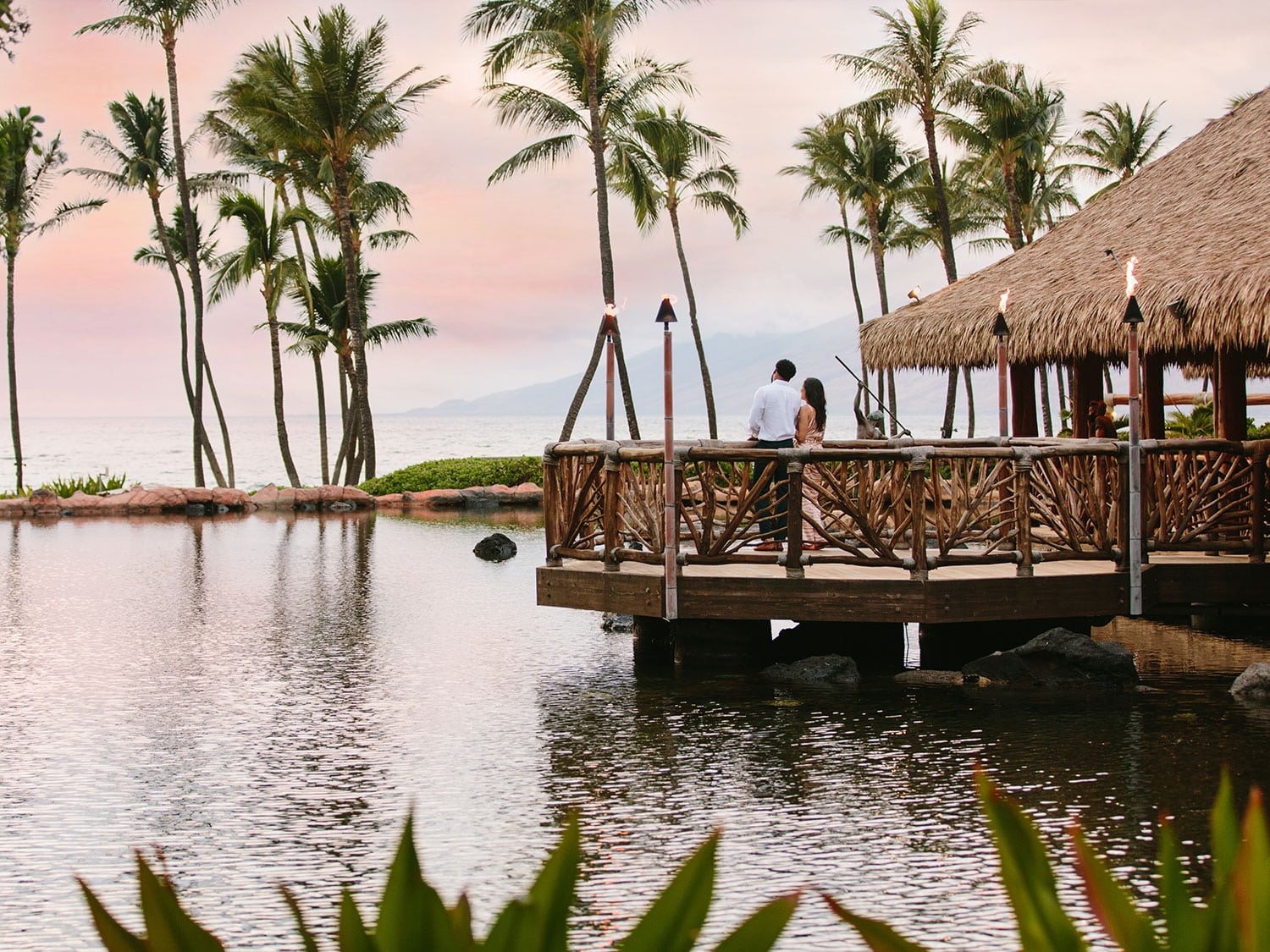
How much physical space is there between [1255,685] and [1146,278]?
4.74 meters

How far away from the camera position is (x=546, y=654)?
→ 12289mm

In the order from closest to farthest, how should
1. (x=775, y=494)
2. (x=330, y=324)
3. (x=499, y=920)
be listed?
(x=499, y=920) < (x=775, y=494) < (x=330, y=324)

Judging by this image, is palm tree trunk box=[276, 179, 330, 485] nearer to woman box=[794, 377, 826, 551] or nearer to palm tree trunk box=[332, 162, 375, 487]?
palm tree trunk box=[332, 162, 375, 487]

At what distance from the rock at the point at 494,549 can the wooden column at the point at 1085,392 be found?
8346 millimetres

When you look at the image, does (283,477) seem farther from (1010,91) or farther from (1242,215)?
(1242,215)

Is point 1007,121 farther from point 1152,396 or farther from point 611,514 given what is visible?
point 611,514

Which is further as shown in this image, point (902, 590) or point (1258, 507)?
point (1258, 507)

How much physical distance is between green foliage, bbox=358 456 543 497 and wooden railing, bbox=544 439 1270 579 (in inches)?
927

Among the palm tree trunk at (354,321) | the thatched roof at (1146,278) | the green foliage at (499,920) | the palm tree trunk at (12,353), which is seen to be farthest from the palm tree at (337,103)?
Answer: the green foliage at (499,920)

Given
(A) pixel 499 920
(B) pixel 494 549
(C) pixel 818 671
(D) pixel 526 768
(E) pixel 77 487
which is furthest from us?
(E) pixel 77 487

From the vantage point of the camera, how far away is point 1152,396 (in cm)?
1582

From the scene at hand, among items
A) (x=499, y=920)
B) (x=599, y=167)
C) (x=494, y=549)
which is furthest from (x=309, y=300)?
(x=499, y=920)

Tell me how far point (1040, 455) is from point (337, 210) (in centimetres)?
2783

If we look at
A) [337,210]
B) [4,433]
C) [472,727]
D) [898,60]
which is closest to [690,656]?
[472,727]
